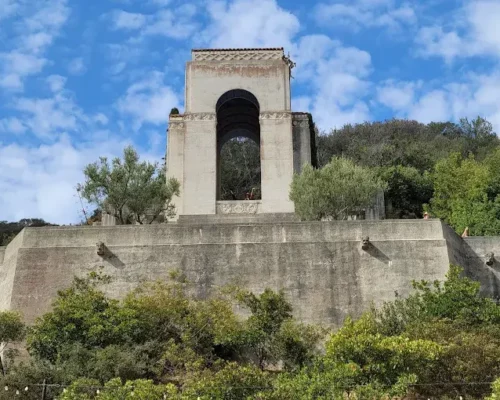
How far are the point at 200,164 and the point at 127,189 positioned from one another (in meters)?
3.72

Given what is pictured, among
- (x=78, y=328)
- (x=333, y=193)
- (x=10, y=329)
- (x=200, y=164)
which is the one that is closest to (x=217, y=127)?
(x=200, y=164)

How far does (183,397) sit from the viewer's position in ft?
40.0

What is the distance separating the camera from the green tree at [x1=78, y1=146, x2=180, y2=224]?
2198 centimetres

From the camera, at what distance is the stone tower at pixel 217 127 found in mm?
24594

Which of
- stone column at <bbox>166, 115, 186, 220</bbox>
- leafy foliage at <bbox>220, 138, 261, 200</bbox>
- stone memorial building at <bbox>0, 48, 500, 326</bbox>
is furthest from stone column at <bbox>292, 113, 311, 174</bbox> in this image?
leafy foliage at <bbox>220, 138, 261, 200</bbox>

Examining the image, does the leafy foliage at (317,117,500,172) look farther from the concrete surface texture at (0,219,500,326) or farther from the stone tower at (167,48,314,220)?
the concrete surface texture at (0,219,500,326)

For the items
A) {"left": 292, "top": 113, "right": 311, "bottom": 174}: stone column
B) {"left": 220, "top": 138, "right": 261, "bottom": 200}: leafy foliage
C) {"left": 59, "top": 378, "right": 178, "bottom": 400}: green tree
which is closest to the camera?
{"left": 59, "top": 378, "right": 178, "bottom": 400}: green tree

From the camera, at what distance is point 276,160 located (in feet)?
82.4

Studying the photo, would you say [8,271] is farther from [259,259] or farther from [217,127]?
[217,127]

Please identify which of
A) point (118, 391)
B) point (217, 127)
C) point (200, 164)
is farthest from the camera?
point (217, 127)

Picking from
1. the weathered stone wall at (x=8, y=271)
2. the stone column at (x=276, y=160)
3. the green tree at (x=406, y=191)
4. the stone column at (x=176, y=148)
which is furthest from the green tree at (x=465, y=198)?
the weathered stone wall at (x=8, y=271)

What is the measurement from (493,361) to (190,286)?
7862 millimetres

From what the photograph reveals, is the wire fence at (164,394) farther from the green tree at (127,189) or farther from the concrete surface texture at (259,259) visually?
the green tree at (127,189)

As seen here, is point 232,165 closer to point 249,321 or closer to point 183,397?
point 249,321
